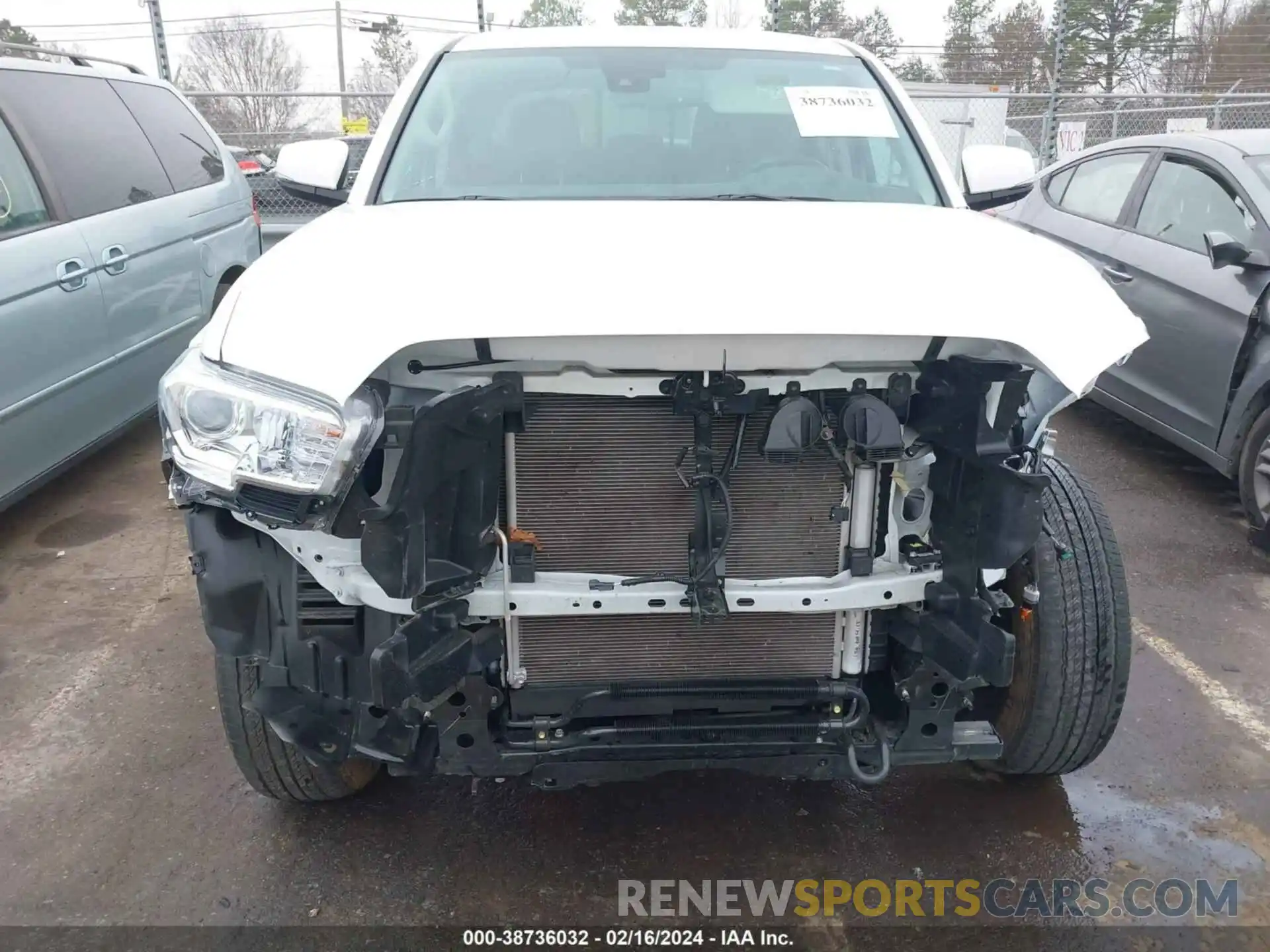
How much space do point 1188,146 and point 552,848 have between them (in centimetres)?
445

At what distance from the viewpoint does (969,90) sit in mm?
12555

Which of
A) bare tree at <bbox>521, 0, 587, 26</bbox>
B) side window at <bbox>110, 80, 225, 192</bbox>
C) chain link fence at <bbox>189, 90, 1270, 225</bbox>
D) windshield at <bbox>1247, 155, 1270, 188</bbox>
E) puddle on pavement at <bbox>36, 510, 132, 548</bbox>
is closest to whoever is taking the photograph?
puddle on pavement at <bbox>36, 510, 132, 548</bbox>

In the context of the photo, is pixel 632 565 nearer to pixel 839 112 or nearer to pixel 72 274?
pixel 839 112

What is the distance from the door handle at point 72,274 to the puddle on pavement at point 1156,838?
4.03m

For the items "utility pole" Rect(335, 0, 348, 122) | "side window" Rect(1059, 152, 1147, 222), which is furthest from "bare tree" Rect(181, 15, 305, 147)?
"side window" Rect(1059, 152, 1147, 222)

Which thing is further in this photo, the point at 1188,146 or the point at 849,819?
the point at 1188,146

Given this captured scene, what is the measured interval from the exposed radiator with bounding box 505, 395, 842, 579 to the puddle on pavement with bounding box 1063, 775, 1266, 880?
3.67ft

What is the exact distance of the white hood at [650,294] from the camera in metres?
1.61

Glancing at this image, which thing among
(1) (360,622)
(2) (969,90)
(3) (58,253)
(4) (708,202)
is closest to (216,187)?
(3) (58,253)

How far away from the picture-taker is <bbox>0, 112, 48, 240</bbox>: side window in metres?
3.72

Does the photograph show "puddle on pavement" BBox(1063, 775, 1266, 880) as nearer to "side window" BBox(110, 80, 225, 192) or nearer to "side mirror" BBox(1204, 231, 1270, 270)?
"side mirror" BBox(1204, 231, 1270, 270)

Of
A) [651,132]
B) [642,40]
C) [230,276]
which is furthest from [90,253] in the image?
[651,132]

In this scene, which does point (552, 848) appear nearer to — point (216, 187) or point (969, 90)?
point (216, 187)

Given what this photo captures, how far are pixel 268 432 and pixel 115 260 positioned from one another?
316cm
